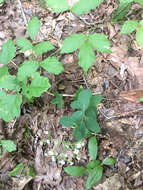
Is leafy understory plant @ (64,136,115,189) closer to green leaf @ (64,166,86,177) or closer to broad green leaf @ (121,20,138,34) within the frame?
green leaf @ (64,166,86,177)

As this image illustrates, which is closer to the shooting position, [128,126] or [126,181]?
[126,181]

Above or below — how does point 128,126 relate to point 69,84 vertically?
below

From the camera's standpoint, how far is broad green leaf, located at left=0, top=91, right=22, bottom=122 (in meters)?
1.73

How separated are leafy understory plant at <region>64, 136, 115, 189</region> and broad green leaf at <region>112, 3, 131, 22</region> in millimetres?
1218

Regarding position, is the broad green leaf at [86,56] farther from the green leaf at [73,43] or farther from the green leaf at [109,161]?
the green leaf at [109,161]

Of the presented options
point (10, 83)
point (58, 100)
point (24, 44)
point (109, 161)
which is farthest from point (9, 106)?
point (109, 161)

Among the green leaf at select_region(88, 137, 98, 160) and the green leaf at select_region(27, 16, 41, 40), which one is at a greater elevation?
the green leaf at select_region(27, 16, 41, 40)

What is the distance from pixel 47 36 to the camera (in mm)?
2369

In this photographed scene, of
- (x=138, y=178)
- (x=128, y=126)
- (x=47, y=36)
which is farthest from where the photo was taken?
(x=47, y=36)

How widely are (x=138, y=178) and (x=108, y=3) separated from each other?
5.86ft

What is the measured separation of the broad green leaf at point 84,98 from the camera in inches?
68.8

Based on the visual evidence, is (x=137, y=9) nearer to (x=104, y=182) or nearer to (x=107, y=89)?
(x=107, y=89)

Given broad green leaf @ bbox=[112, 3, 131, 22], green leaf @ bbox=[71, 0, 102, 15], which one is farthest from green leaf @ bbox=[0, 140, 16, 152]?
broad green leaf @ bbox=[112, 3, 131, 22]

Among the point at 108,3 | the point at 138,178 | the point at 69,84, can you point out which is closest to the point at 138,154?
the point at 138,178
